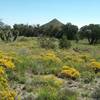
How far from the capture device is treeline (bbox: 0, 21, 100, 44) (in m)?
51.9

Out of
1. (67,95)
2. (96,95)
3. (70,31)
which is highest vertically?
(70,31)

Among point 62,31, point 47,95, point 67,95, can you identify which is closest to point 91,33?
point 62,31

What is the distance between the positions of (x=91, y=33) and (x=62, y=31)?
30.7ft

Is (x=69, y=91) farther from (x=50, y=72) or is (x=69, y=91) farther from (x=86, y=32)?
(x=86, y=32)

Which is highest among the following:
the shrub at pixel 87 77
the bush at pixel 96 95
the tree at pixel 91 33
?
the tree at pixel 91 33

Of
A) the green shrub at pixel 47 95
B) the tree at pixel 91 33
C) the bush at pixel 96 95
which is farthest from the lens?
the tree at pixel 91 33

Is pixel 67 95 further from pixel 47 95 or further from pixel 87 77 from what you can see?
pixel 87 77

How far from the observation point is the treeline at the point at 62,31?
5194 cm

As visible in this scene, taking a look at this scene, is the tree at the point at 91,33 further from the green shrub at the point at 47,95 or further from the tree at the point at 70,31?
the green shrub at the point at 47,95

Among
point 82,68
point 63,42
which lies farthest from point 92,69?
point 63,42

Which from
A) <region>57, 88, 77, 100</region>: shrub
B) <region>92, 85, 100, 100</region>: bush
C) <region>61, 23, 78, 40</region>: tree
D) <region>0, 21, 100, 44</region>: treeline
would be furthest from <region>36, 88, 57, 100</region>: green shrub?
<region>61, 23, 78, 40</region>: tree

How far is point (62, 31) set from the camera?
68.8 meters

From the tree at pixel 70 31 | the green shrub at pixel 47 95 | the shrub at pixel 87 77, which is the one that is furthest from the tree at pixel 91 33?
the green shrub at pixel 47 95

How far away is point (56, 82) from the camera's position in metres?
11.5
